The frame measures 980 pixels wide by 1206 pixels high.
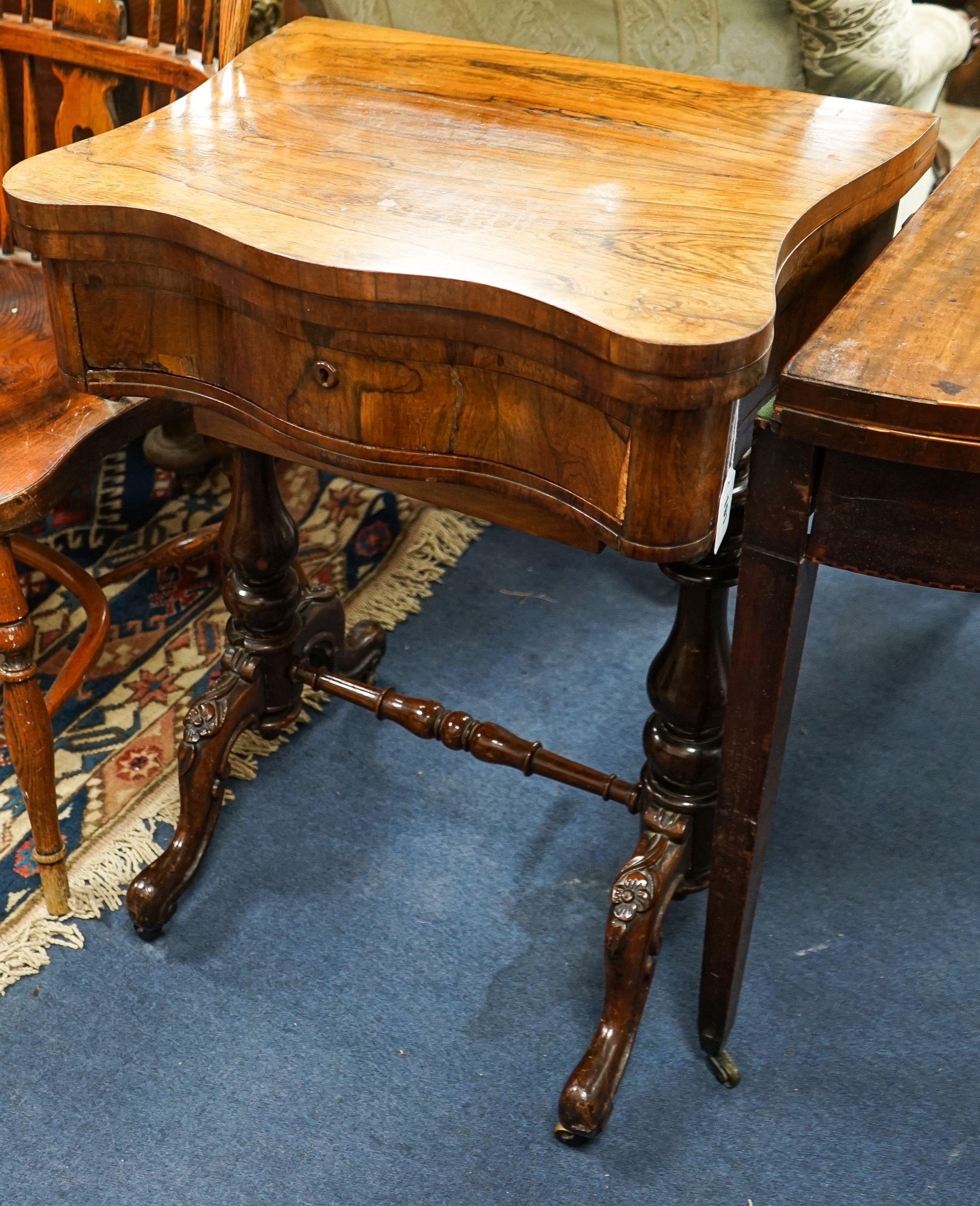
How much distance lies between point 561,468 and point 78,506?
1.26 meters

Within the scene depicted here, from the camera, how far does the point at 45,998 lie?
1163 millimetres

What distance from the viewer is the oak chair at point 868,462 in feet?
2.19

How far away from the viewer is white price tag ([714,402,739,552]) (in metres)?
0.72

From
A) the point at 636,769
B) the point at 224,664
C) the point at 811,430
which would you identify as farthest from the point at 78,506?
the point at 811,430

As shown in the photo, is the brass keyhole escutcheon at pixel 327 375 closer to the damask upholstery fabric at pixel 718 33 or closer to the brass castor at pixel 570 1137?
the brass castor at pixel 570 1137

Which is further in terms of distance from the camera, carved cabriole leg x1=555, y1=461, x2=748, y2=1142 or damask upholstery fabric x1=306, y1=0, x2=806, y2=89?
damask upholstery fabric x1=306, y1=0, x2=806, y2=89

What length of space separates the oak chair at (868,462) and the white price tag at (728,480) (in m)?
0.01

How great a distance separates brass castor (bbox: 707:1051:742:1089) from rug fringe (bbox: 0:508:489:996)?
608 mm

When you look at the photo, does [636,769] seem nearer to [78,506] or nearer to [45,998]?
[45,998]

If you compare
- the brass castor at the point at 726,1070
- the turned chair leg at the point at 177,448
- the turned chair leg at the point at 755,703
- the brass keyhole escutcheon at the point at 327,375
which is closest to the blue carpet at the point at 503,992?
the brass castor at the point at 726,1070

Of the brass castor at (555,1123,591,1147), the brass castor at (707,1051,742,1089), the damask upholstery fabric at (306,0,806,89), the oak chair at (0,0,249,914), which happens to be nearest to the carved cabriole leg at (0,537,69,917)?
the oak chair at (0,0,249,914)

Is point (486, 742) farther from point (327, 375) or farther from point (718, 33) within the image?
point (718, 33)

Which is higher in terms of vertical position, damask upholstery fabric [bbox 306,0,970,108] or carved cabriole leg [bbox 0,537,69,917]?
damask upholstery fabric [bbox 306,0,970,108]

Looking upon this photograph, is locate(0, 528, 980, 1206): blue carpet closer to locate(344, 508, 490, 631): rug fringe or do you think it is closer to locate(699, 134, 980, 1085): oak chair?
locate(344, 508, 490, 631): rug fringe
